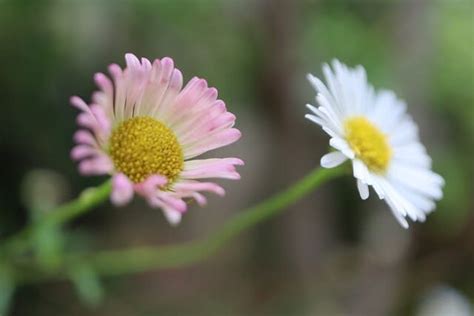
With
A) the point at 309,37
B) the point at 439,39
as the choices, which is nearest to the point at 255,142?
the point at 309,37

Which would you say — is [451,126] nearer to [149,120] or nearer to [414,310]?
[414,310]

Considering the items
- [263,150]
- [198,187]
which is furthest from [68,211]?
[263,150]

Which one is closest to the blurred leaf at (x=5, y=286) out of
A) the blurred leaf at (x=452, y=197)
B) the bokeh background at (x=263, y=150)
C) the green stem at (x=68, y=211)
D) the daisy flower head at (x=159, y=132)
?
the green stem at (x=68, y=211)

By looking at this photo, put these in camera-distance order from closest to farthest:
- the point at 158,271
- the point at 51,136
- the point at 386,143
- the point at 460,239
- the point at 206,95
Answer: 1. the point at 206,95
2. the point at 386,143
3. the point at 51,136
4. the point at 158,271
5. the point at 460,239

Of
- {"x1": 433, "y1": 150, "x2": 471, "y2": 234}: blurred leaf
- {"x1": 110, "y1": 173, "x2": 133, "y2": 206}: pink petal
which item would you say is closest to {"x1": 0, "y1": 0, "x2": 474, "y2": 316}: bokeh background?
{"x1": 433, "y1": 150, "x2": 471, "y2": 234}: blurred leaf

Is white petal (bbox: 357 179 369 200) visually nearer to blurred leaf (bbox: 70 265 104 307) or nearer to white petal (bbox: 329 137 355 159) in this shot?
white petal (bbox: 329 137 355 159)
